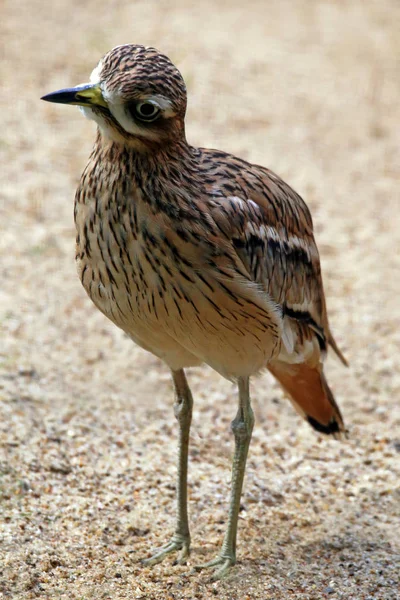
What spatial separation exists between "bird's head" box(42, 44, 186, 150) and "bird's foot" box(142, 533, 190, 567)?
1.74m

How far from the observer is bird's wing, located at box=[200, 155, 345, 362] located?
337 cm

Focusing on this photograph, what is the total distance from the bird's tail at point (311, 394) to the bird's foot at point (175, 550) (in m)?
0.90

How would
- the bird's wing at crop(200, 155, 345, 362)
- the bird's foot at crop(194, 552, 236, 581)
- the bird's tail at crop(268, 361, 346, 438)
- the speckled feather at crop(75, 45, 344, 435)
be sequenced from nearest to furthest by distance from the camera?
the speckled feather at crop(75, 45, 344, 435) → the bird's wing at crop(200, 155, 345, 362) → the bird's foot at crop(194, 552, 236, 581) → the bird's tail at crop(268, 361, 346, 438)

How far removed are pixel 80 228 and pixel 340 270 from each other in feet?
11.4

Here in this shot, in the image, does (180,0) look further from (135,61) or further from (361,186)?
(135,61)

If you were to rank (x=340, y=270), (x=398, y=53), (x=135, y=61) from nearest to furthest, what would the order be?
(x=135, y=61) → (x=340, y=270) → (x=398, y=53)

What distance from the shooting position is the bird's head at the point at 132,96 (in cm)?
299

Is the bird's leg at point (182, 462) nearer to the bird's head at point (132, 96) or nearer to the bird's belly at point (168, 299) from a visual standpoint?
the bird's belly at point (168, 299)

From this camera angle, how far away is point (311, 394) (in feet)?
14.5

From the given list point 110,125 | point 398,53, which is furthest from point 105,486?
point 398,53

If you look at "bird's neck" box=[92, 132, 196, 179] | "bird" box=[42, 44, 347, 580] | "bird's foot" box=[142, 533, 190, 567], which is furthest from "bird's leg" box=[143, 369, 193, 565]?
"bird's neck" box=[92, 132, 196, 179]

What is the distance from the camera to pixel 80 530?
154 inches

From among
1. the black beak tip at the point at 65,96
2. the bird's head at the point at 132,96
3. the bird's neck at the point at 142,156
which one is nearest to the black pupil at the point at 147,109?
the bird's head at the point at 132,96

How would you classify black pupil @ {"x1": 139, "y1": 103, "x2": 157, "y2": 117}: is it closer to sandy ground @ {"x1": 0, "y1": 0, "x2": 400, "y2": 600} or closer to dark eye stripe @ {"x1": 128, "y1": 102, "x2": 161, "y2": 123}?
dark eye stripe @ {"x1": 128, "y1": 102, "x2": 161, "y2": 123}
